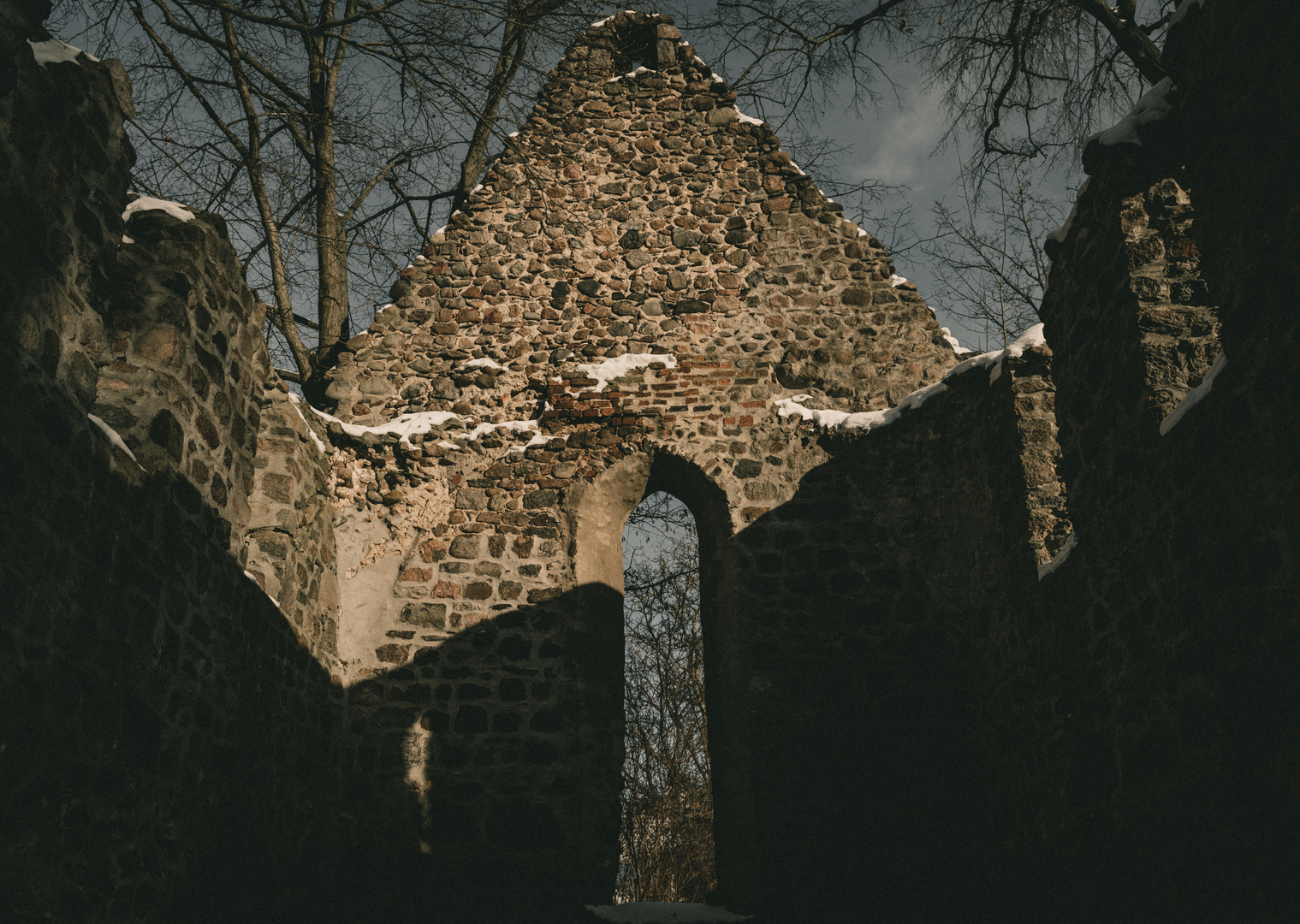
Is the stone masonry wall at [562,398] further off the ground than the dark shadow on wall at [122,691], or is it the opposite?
the stone masonry wall at [562,398]

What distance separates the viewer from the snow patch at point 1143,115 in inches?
136

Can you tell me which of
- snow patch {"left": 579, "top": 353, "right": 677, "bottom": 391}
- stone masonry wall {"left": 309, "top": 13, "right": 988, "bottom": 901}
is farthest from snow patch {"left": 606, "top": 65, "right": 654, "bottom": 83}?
snow patch {"left": 579, "top": 353, "right": 677, "bottom": 391}

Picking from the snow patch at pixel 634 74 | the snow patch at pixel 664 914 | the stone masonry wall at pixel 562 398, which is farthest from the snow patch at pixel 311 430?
the snow patch at pixel 634 74

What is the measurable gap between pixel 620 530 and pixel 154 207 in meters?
3.52

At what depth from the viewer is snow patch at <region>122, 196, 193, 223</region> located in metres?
4.23

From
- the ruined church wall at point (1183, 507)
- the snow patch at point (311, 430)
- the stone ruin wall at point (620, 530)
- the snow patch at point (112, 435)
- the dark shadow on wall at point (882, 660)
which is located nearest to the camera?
the ruined church wall at point (1183, 507)

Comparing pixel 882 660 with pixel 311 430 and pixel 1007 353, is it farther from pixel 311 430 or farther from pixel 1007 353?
pixel 311 430

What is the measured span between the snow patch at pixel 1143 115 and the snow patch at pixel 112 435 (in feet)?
12.6

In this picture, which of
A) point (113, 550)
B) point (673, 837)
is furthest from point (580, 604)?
point (673, 837)

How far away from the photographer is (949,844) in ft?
17.6

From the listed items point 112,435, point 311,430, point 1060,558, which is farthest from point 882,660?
point 112,435

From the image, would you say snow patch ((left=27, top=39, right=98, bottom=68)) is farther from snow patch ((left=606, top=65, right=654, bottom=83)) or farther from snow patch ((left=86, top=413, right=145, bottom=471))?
snow patch ((left=606, top=65, right=654, bottom=83))

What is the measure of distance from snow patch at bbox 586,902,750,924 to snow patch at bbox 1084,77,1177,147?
4237mm

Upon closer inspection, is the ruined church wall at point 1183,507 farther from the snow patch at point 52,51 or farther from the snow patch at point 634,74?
the snow patch at point 634,74
